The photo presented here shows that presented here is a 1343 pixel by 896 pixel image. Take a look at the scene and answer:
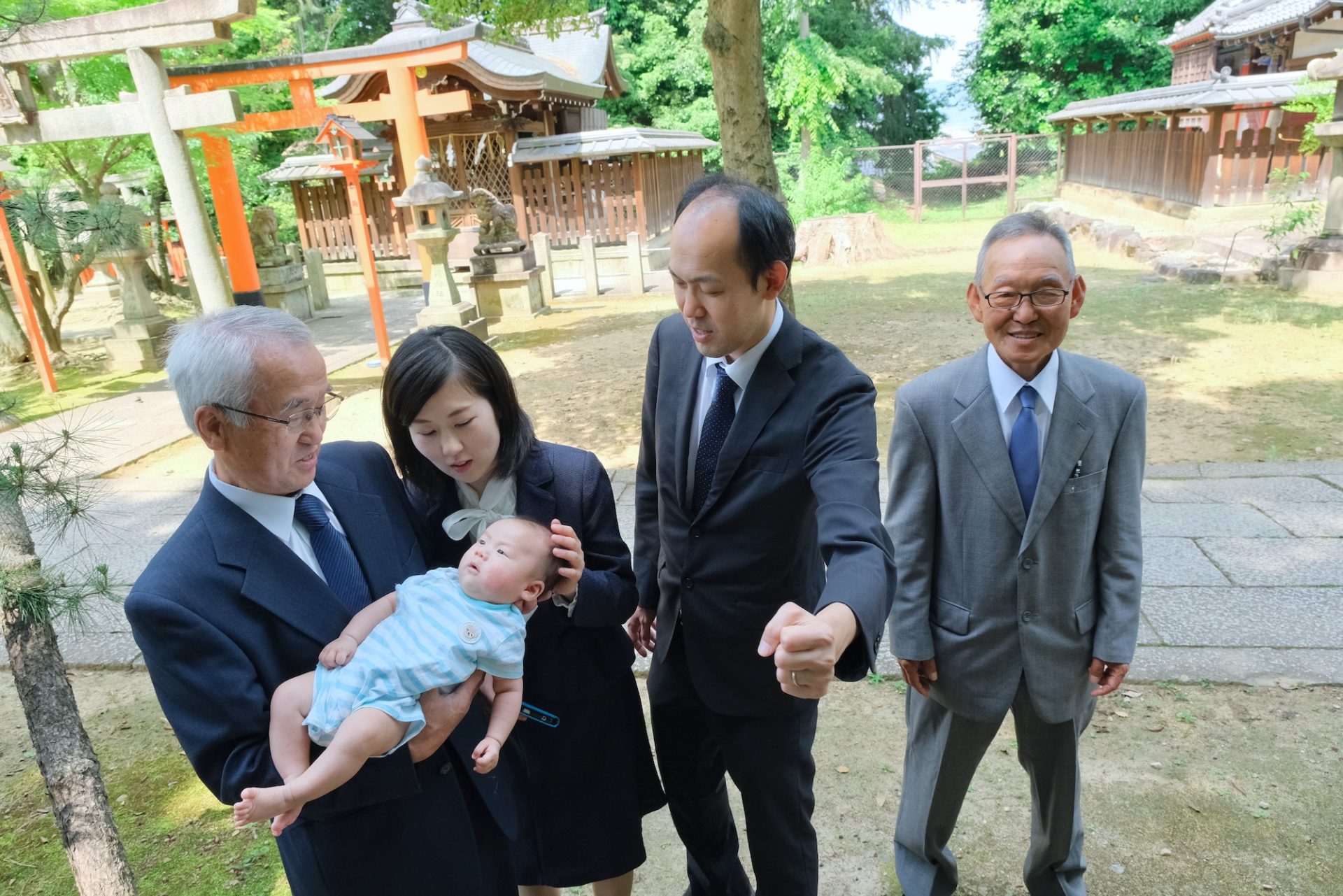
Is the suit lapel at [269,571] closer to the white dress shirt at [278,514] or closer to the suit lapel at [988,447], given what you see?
the white dress shirt at [278,514]

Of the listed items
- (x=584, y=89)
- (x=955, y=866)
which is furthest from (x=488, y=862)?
(x=584, y=89)

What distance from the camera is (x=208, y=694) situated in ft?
4.42

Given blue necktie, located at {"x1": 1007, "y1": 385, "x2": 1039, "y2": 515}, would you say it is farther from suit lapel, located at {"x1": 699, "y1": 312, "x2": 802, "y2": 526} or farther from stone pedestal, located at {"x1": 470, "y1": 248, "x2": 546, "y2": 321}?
stone pedestal, located at {"x1": 470, "y1": 248, "x2": 546, "y2": 321}

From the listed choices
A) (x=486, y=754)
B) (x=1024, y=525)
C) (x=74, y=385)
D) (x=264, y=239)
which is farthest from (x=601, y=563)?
(x=264, y=239)

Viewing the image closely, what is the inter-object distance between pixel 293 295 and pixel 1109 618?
569 inches

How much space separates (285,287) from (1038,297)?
1414 cm

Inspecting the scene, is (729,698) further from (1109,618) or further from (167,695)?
(167,695)

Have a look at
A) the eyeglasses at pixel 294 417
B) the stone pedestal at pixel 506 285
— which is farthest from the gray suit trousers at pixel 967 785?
the stone pedestal at pixel 506 285

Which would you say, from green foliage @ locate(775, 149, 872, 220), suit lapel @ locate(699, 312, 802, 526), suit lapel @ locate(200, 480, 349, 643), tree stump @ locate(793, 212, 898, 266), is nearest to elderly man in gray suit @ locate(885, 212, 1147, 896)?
suit lapel @ locate(699, 312, 802, 526)

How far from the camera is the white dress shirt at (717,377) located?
187cm

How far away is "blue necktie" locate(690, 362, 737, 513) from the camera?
192 cm

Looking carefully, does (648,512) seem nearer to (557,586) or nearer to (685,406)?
(685,406)

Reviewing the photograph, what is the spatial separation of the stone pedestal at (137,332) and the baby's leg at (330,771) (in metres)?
10.8

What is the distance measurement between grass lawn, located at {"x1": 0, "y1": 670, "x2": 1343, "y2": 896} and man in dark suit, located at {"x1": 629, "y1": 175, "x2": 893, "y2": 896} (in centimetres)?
Answer: 53
